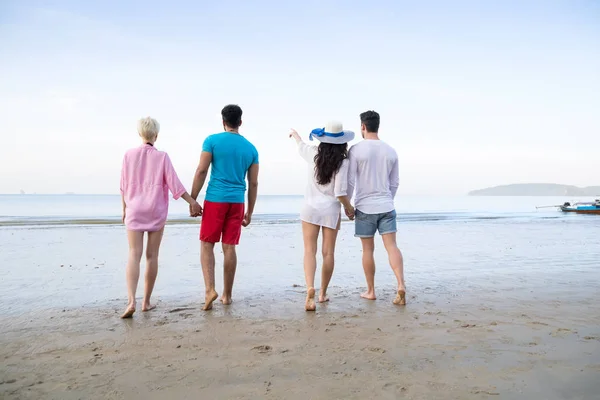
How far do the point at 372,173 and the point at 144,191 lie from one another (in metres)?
2.44

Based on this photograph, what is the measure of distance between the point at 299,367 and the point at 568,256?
733 cm

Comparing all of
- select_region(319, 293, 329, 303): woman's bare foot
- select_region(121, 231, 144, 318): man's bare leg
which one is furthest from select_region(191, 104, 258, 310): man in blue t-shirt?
select_region(319, 293, 329, 303): woman's bare foot

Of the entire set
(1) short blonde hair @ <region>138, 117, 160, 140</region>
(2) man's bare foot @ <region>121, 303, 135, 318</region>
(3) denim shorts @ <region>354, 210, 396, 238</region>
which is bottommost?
(2) man's bare foot @ <region>121, 303, 135, 318</region>

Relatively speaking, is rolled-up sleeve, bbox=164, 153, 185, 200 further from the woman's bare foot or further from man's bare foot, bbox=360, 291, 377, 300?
man's bare foot, bbox=360, 291, 377, 300

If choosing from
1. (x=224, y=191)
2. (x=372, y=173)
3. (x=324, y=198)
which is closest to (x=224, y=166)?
(x=224, y=191)

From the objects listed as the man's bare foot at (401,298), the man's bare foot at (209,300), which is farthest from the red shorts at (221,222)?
the man's bare foot at (401,298)

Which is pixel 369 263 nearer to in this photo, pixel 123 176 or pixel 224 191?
pixel 224 191

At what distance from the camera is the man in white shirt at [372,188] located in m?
4.79

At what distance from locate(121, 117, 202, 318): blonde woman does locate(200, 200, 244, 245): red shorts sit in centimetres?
39

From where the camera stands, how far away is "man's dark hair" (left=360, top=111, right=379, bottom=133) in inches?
191

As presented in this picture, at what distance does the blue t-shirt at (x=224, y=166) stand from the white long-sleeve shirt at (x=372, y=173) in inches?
48.7

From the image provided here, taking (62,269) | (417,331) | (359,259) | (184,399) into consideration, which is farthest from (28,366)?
(359,259)

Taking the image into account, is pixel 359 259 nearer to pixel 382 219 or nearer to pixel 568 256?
pixel 382 219

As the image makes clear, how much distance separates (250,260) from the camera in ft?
25.4
